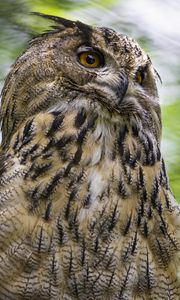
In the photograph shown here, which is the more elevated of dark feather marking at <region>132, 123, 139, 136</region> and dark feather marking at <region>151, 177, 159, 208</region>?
dark feather marking at <region>132, 123, 139, 136</region>

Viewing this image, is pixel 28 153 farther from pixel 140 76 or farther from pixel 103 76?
pixel 140 76

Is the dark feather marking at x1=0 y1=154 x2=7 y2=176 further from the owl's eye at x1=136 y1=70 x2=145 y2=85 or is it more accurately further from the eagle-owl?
the owl's eye at x1=136 y1=70 x2=145 y2=85

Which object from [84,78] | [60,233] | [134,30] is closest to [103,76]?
[84,78]

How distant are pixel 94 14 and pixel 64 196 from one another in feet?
3.10

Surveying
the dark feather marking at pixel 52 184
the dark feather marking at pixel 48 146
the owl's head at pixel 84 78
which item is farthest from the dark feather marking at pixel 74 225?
the owl's head at pixel 84 78

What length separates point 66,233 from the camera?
3.86m

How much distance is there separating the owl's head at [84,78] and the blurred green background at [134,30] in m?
0.28

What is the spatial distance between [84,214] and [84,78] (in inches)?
17.8

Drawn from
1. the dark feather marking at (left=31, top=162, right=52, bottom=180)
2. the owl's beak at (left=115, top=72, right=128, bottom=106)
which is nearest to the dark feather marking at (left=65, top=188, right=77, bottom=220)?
the dark feather marking at (left=31, top=162, right=52, bottom=180)

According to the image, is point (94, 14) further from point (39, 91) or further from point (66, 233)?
point (66, 233)

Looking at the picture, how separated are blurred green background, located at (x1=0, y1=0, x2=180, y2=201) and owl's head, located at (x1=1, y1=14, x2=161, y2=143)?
0.28 metres

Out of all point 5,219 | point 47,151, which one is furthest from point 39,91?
point 5,219

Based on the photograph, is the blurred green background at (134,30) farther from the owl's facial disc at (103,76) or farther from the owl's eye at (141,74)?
the owl's facial disc at (103,76)

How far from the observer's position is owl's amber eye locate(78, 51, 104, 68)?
3957mm
